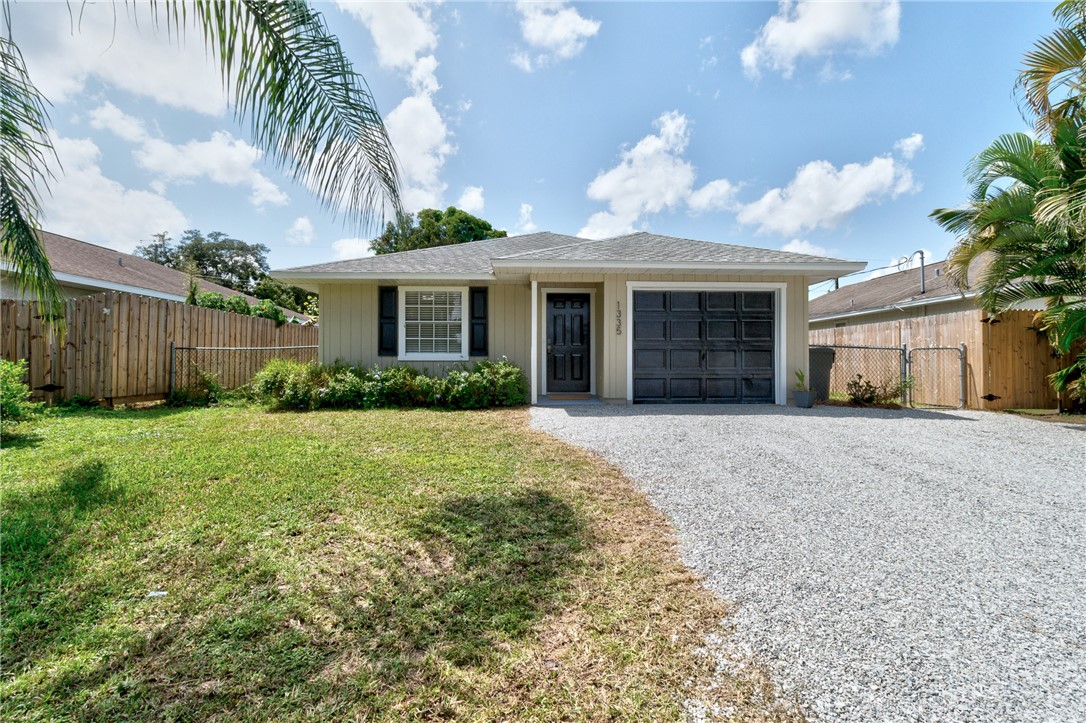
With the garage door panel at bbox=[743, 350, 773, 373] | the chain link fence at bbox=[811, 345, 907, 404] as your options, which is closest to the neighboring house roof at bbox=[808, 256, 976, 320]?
the chain link fence at bbox=[811, 345, 907, 404]

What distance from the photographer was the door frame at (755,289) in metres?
A: 8.28

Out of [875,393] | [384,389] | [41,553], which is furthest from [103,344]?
[875,393]

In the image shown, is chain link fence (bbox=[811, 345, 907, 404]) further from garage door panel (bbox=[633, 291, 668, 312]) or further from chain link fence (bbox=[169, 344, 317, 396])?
chain link fence (bbox=[169, 344, 317, 396])

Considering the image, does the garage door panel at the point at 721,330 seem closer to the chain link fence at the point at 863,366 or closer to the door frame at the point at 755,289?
the door frame at the point at 755,289

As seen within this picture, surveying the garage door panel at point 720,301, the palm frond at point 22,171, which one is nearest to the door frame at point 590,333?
the garage door panel at point 720,301

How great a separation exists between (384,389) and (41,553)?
5556 mm

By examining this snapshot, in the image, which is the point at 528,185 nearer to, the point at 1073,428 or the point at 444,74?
the point at 444,74

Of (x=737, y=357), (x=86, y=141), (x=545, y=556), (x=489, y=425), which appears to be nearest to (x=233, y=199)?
(x=86, y=141)

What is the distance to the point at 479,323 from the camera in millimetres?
9227

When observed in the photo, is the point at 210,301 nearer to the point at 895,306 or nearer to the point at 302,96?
the point at 302,96

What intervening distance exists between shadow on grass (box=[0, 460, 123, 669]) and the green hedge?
13.1ft

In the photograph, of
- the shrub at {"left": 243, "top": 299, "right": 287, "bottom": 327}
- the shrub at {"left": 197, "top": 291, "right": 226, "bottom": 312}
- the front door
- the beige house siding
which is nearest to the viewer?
the beige house siding

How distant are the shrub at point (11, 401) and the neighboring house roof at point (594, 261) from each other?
12.9ft

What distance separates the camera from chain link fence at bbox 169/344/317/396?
338 inches
